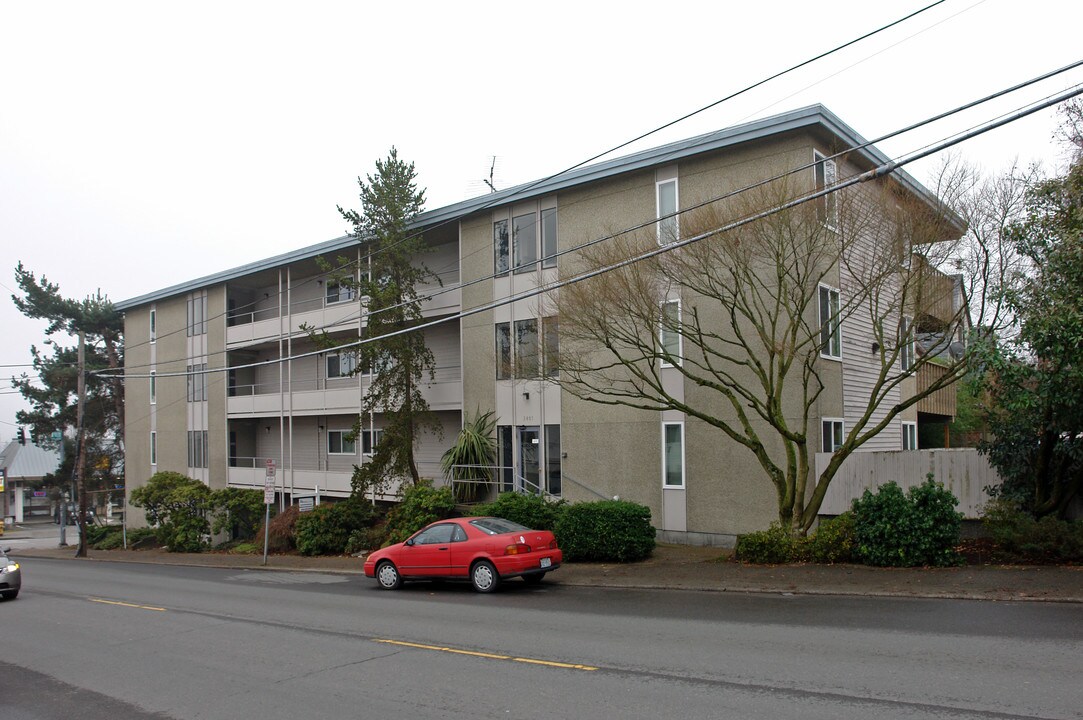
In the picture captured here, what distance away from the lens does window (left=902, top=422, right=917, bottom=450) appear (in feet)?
77.5

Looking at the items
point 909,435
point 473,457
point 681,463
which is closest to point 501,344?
point 473,457

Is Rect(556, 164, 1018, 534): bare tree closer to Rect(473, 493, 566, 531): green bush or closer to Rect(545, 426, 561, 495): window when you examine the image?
Rect(473, 493, 566, 531): green bush

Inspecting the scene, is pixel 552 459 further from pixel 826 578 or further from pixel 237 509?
pixel 237 509

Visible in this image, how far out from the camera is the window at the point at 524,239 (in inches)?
919

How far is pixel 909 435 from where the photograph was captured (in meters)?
24.1

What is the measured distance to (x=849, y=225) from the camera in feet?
48.3

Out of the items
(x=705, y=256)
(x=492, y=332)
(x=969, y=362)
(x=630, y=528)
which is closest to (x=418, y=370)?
(x=492, y=332)

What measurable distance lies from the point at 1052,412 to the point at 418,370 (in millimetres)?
16677

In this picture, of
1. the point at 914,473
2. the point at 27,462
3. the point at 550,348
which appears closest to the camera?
the point at 914,473

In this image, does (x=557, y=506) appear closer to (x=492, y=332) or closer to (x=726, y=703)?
(x=492, y=332)

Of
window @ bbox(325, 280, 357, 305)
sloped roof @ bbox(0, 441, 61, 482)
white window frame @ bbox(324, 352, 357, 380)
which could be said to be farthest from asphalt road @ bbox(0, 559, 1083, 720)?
sloped roof @ bbox(0, 441, 61, 482)

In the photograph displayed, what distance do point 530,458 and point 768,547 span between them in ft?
30.8

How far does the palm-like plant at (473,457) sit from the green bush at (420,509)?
72cm

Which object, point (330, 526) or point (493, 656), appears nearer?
point (493, 656)
